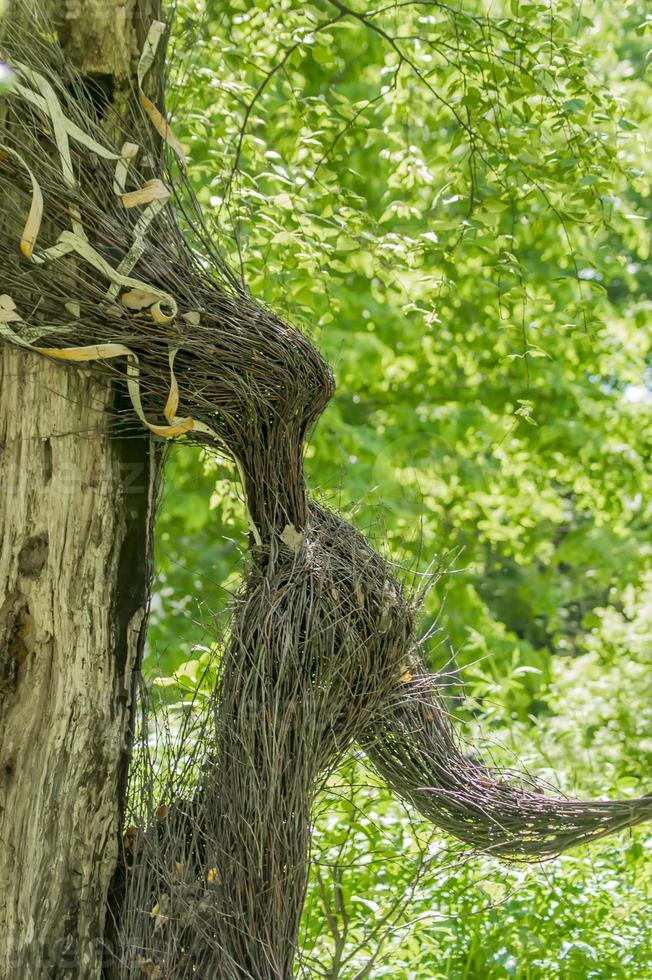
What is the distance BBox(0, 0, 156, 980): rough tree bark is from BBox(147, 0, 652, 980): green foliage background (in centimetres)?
20

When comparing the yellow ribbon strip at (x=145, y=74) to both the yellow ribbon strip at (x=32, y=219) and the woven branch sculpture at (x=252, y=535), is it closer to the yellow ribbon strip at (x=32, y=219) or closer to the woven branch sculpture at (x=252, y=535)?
the woven branch sculpture at (x=252, y=535)

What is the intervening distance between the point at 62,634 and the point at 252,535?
0.44m

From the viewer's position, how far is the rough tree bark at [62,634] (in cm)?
197

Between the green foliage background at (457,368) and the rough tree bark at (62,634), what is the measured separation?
0.67ft

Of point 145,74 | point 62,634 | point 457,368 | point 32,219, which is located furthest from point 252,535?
point 457,368

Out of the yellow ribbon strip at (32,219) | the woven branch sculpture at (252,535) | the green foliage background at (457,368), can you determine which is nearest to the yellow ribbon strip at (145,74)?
the woven branch sculpture at (252,535)

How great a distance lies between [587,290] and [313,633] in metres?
7.11

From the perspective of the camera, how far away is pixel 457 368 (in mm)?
8281

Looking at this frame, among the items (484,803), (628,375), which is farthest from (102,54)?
(628,375)

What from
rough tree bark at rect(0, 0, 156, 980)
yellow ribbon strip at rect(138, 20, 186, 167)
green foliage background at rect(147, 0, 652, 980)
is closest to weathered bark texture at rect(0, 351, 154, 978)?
rough tree bark at rect(0, 0, 156, 980)

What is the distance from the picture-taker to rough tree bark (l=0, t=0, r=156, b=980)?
1.97 m

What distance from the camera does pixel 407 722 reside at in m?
2.31

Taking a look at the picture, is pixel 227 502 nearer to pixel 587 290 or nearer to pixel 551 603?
pixel 587 290

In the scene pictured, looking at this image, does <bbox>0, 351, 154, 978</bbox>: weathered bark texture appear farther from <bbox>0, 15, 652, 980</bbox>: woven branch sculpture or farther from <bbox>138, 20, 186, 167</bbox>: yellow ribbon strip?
<bbox>138, 20, 186, 167</bbox>: yellow ribbon strip
